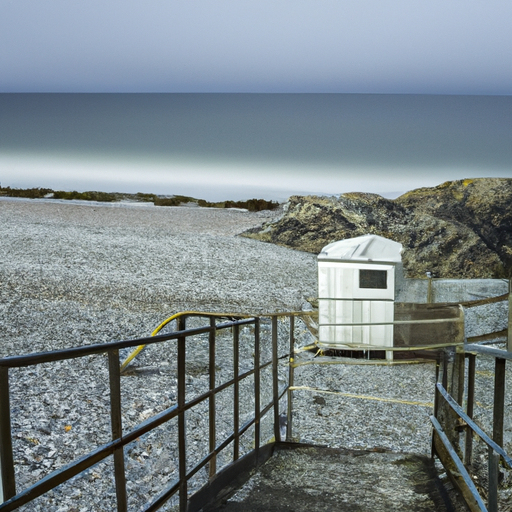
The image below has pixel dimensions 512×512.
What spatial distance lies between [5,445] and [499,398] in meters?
1.37

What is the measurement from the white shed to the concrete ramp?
4.51 meters

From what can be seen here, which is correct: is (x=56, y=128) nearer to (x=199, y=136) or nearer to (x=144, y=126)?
(x=144, y=126)

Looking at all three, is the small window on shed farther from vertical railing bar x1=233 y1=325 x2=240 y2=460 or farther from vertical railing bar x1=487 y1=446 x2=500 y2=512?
vertical railing bar x1=487 y1=446 x2=500 y2=512

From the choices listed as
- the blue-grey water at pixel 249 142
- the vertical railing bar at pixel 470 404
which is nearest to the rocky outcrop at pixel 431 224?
the blue-grey water at pixel 249 142

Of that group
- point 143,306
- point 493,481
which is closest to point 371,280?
point 143,306

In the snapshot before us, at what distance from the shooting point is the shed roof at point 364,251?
6.97 meters

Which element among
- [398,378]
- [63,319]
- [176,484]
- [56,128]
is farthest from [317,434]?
[56,128]

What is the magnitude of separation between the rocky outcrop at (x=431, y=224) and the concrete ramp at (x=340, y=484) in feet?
19.8

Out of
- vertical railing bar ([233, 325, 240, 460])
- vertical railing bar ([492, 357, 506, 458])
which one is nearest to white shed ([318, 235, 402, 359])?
vertical railing bar ([233, 325, 240, 460])

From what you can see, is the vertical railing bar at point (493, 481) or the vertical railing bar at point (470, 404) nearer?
the vertical railing bar at point (493, 481)

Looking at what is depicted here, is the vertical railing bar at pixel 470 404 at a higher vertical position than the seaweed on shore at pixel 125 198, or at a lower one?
lower

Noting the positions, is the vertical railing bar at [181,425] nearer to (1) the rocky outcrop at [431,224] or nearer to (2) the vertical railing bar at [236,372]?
(2) the vertical railing bar at [236,372]

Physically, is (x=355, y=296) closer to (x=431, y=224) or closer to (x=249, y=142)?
(x=431, y=224)

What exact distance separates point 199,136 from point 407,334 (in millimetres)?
5217
